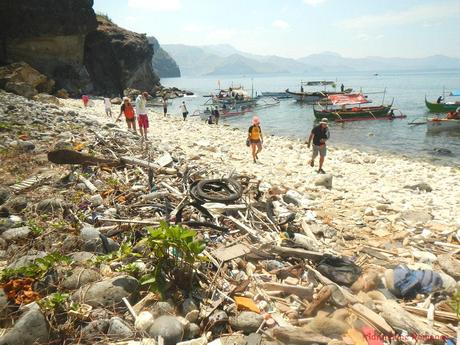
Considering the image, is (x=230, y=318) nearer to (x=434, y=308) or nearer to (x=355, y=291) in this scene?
(x=355, y=291)

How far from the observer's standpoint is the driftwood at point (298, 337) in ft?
10.9

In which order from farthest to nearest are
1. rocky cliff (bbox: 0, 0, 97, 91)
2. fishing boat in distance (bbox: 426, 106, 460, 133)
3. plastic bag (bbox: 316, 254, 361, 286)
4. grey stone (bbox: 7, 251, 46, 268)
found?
rocky cliff (bbox: 0, 0, 97, 91), fishing boat in distance (bbox: 426, 106, 460, 133), plastic bag (bbox: 316, 254, 361, 286), grey stone (bbox: 7, 251, 46, 268)

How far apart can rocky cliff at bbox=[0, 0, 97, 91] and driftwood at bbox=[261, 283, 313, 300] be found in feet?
163

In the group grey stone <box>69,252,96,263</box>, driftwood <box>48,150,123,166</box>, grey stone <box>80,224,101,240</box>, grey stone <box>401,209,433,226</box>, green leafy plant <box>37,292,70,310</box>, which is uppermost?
driftwood <box>48,150,123,166</box>

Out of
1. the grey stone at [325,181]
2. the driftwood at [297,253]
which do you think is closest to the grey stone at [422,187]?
the grey stone at [325,181]

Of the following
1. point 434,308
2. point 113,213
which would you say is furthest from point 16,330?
point 434,308

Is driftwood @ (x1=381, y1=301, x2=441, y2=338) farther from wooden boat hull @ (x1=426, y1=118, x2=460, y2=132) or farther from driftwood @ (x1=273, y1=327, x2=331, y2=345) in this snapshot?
wooden boat hull @ (x1=426, y1=118, x2=460, y2=132)

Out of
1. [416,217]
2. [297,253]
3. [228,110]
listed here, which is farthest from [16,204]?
[228,110]

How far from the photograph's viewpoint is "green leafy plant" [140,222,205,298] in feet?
12.2

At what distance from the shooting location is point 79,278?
383 centimetres

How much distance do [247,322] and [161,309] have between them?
39.4 inches

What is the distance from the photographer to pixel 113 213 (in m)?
5.91

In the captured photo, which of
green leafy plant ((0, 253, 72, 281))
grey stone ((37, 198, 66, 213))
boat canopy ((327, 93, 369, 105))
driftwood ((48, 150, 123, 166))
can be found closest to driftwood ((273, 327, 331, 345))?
green leafy plant ((0, 253, 72, 281))

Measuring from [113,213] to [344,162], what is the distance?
11409mm
